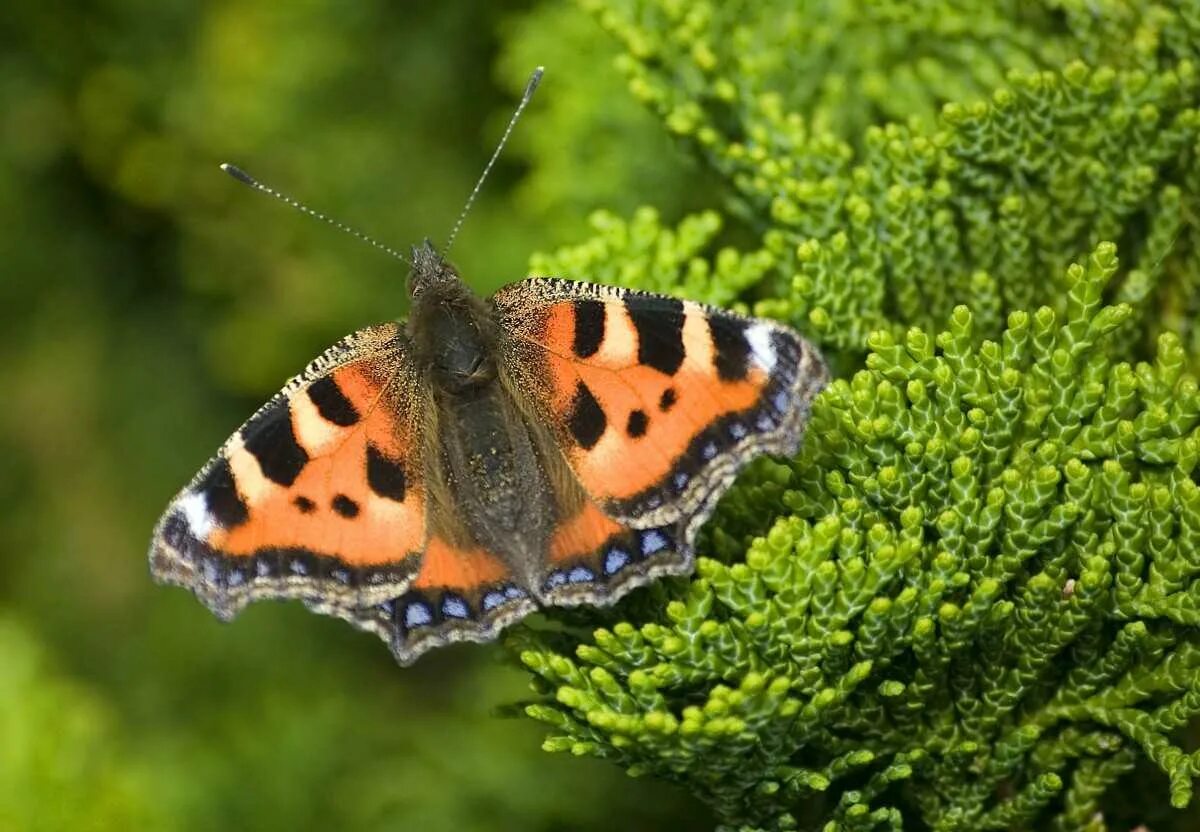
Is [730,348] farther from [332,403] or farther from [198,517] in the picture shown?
[198,517]

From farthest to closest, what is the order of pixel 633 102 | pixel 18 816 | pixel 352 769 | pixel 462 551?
pixel 352 769 < pixel 633 102 < pixel 18 816 < pixel 462 551

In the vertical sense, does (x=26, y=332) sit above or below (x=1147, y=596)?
above

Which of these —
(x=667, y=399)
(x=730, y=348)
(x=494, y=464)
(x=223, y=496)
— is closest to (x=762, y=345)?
(x=730, y=348)

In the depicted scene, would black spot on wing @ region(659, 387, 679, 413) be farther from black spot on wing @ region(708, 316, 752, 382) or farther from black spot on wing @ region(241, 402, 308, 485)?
black spot on wing @ region(241, 402, 308, 485)

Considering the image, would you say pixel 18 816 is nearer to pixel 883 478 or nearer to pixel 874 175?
pixel 883 478

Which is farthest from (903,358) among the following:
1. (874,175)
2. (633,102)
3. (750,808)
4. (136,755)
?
(136,755)

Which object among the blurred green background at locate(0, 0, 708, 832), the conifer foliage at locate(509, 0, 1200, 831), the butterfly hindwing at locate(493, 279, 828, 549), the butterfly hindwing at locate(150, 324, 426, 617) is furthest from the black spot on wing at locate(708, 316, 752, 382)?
the blurred green background at locate(0, 0, 708, 832)

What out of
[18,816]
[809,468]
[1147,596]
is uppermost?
[809,468]
